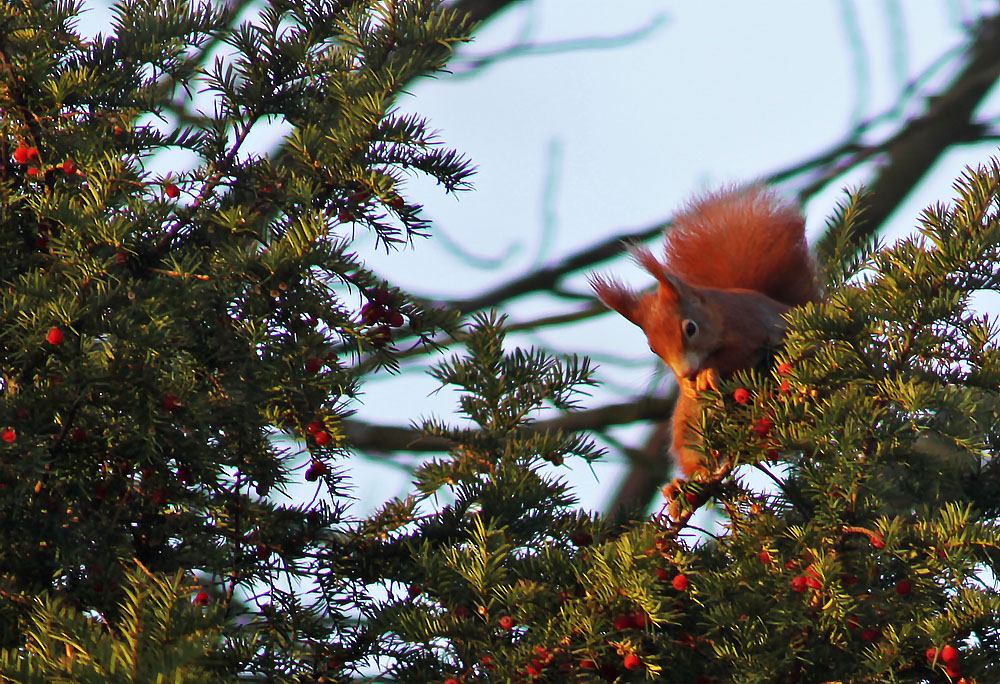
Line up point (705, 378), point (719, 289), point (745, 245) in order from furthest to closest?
point (745, 245)
point (719, 289)
point (705, 378)

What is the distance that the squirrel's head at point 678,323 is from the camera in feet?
5.49

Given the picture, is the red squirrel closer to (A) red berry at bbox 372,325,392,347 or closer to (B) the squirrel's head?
(B) the squirrel's head

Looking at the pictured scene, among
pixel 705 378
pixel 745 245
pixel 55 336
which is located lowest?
pixel 55 336

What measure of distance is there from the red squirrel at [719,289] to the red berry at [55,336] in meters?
0.75

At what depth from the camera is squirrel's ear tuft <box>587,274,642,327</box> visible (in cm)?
185

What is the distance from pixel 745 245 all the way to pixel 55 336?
147 cm

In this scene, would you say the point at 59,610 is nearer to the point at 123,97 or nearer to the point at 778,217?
the point at 123,97

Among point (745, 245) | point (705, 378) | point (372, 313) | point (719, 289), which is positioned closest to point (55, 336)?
point (372, 313)

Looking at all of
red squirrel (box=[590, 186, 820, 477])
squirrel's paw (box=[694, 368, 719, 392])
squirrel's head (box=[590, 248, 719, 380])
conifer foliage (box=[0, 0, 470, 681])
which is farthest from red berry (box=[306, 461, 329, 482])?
squirrel's head (box=[590, 248, 719, 380])

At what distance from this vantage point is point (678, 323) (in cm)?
169

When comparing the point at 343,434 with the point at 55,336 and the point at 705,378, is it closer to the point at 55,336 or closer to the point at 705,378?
the point at 55,336

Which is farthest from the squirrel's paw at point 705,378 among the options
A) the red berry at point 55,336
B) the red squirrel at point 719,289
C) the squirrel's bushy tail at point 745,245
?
the red berry at point 55,336

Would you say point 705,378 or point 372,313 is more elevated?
point 705,378

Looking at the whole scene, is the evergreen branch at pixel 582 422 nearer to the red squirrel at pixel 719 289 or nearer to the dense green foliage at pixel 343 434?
the red squirrel at pixel 719 289
